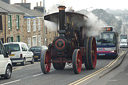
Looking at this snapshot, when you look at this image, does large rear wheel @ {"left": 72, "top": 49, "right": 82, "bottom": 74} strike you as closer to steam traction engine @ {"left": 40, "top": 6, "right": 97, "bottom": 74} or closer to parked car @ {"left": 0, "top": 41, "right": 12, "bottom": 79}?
steam traction engine @ {"left": 40, "top": 6, "right": 97, "bottom": 74}

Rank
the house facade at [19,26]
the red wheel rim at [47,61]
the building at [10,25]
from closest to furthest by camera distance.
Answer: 1. the red wheel rim at [47,61]
2. the building at [10,25]
3. the house facade at [19,26]

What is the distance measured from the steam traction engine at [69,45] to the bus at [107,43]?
36.5ft

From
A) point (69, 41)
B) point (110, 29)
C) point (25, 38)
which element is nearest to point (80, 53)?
point (69, 41)

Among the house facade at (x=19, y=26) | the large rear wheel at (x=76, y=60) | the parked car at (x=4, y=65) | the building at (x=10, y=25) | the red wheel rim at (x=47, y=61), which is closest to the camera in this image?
the parked car at (x=4, y=65)

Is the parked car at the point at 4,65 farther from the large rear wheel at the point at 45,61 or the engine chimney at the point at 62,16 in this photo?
the engine chimney at the point at 62,16

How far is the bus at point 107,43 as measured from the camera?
30844 mm

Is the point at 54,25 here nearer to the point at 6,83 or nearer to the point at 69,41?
the point at 69,41

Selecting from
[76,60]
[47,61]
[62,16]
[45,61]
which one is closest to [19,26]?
[47,61]

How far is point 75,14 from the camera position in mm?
18219

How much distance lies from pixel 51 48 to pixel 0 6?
2401 centimetres

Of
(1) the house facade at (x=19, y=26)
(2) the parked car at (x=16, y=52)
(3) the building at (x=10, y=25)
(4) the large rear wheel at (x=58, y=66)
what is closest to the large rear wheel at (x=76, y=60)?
(4) the large rear wheel at (x=58, y=66)

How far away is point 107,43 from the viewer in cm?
3111

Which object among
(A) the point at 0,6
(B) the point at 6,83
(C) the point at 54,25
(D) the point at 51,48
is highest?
(A) the point at 0,6

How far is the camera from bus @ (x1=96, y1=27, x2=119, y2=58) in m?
30.8
